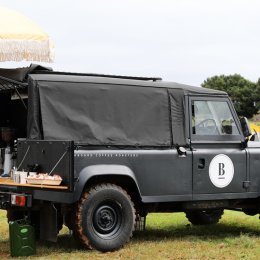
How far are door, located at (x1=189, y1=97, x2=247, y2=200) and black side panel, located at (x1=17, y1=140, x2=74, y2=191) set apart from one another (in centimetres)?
194

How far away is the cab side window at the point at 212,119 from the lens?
9.79m

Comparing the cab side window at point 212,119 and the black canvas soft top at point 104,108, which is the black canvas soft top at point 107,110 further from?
the cab side window at point 212,119

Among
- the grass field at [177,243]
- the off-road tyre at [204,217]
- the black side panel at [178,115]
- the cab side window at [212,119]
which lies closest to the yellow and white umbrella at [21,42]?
the black side panel at [178,115]

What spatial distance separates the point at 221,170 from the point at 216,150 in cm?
29

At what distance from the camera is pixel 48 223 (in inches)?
349

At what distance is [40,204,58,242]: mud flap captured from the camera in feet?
28.7

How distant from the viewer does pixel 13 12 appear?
35.9 ft

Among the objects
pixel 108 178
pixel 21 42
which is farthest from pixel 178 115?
pixel 21 42

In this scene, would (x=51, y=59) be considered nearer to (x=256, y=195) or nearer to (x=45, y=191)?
(x=45, y=191)

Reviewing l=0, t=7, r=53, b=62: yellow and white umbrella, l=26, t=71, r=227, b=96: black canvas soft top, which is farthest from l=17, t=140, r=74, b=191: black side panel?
l=0, t=7, r=53, b=62: yellow and white umbrella

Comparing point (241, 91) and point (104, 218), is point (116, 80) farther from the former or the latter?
point (241, 91)

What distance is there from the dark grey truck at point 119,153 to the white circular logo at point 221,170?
1cm

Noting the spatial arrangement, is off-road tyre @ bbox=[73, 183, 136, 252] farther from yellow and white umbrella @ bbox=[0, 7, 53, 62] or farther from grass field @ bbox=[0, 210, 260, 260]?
yellow and white umbrella @ bbox=[0, 7, 53, 62]

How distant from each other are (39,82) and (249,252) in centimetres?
341
